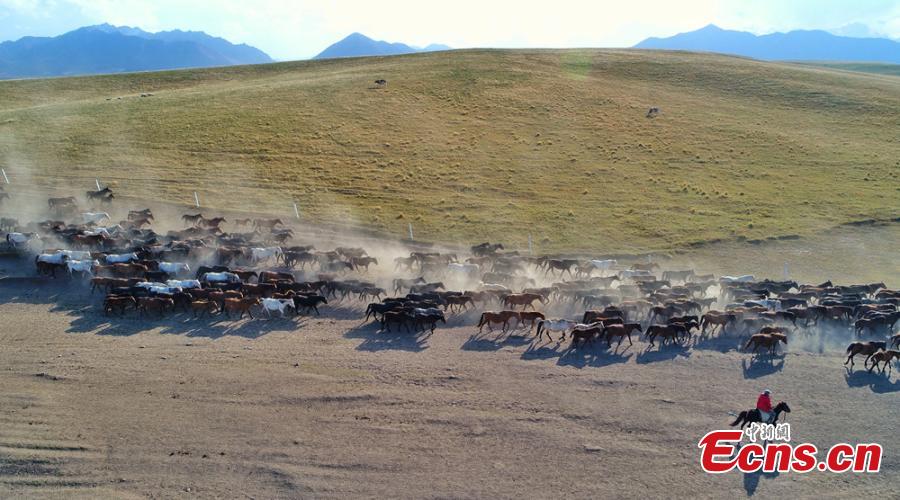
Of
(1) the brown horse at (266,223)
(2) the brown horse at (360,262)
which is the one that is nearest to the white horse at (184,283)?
(2) the brown horse at (360,262)

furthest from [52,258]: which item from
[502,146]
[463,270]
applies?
[502,146]

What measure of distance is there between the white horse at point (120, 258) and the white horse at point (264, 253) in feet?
16.4

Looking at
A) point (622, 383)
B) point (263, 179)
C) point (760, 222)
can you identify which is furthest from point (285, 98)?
point (622, 383)

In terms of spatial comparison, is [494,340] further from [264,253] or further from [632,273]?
[264,253]

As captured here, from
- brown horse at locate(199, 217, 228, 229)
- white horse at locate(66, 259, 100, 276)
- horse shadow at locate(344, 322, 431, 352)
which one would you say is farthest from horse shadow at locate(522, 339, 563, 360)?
brown horse at locate(199, 217, 228, 229)

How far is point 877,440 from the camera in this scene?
46.8ft

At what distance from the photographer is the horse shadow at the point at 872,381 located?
Result: 16734 mm

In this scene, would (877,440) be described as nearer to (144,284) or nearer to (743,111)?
(144,284)

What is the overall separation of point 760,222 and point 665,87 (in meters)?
36.9

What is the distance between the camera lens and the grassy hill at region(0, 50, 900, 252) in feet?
127

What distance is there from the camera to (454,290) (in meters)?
26.3

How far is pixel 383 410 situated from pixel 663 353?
9.69m

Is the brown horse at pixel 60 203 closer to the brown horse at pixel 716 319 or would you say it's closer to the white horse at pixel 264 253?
the white horse at pixel 264 253

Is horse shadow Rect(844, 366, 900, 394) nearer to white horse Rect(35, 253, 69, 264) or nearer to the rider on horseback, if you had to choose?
the rider on horseback
